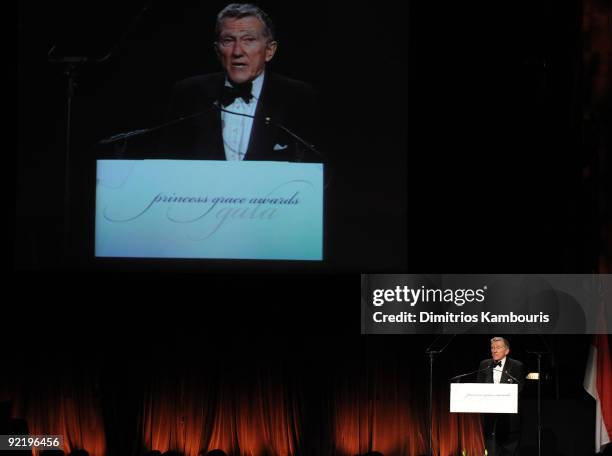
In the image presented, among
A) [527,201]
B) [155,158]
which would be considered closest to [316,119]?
[155,158]

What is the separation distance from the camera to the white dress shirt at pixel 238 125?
698cm

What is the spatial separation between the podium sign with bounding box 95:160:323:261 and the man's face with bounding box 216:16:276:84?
0.71 metres

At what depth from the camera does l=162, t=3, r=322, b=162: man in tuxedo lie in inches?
275

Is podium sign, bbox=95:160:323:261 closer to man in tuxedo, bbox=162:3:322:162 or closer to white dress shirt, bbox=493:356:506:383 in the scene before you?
man in tuxedo, bbox=162:3:322:162

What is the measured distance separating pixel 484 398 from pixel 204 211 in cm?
246

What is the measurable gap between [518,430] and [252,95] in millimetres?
3187

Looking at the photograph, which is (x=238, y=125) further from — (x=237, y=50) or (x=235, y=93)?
(x=237, y=50)

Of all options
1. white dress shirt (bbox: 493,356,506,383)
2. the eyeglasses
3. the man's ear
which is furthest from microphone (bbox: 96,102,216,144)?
white dress shirt (bbox: 493,356,506,383)

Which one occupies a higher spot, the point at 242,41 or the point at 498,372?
the point at 242,41

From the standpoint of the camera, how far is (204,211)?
272 inches

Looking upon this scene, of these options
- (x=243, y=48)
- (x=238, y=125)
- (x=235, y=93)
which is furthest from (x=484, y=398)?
(x=243, y=48)

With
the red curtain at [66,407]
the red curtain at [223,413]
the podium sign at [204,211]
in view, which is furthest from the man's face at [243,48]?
the red curtain at [66,407]

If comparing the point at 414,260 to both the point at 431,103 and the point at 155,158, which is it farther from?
the point at 155,158

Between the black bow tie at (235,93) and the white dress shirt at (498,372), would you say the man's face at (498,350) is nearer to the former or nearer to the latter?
the white dress shirt at (498,372)
